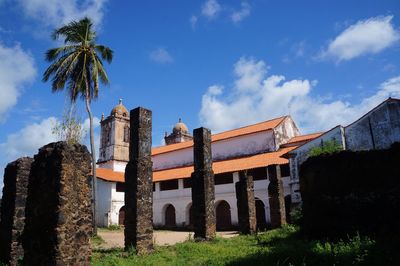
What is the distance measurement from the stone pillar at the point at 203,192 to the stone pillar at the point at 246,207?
338 cm

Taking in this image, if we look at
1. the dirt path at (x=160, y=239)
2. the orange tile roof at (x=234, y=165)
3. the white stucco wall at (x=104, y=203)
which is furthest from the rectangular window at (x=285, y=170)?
the white stucco wall at (x=104, y=203)

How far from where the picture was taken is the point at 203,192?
42.1ft

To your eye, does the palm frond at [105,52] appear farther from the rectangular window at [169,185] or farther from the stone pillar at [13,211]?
the rectangular window at [169,185]

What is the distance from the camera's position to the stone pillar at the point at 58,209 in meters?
6.19

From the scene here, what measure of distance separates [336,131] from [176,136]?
32347mm

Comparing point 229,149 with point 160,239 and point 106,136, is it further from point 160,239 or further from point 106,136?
point 106,136

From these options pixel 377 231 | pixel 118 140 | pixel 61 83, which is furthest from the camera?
pixel 118 140

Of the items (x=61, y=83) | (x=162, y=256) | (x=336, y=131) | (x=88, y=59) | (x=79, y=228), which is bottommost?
(x=162, y=256)

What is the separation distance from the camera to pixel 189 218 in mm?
29969

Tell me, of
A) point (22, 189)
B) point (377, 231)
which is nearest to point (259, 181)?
point (377, 231)

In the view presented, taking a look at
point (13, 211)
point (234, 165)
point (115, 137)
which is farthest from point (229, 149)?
point (13, 211)

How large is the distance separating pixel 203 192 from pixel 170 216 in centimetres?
1998

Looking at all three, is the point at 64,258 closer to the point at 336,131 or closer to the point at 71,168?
the point at 71,168

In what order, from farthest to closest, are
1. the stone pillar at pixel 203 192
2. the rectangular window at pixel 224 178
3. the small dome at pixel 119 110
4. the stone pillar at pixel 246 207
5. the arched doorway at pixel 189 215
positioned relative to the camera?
the small dome at pixel 119 110 < the arched doorway at pixel 189 215 < the rectangular window at pixel 224 178 < the stone pillar at pixel 246 207 < the stone pillar at pixel 203 192
